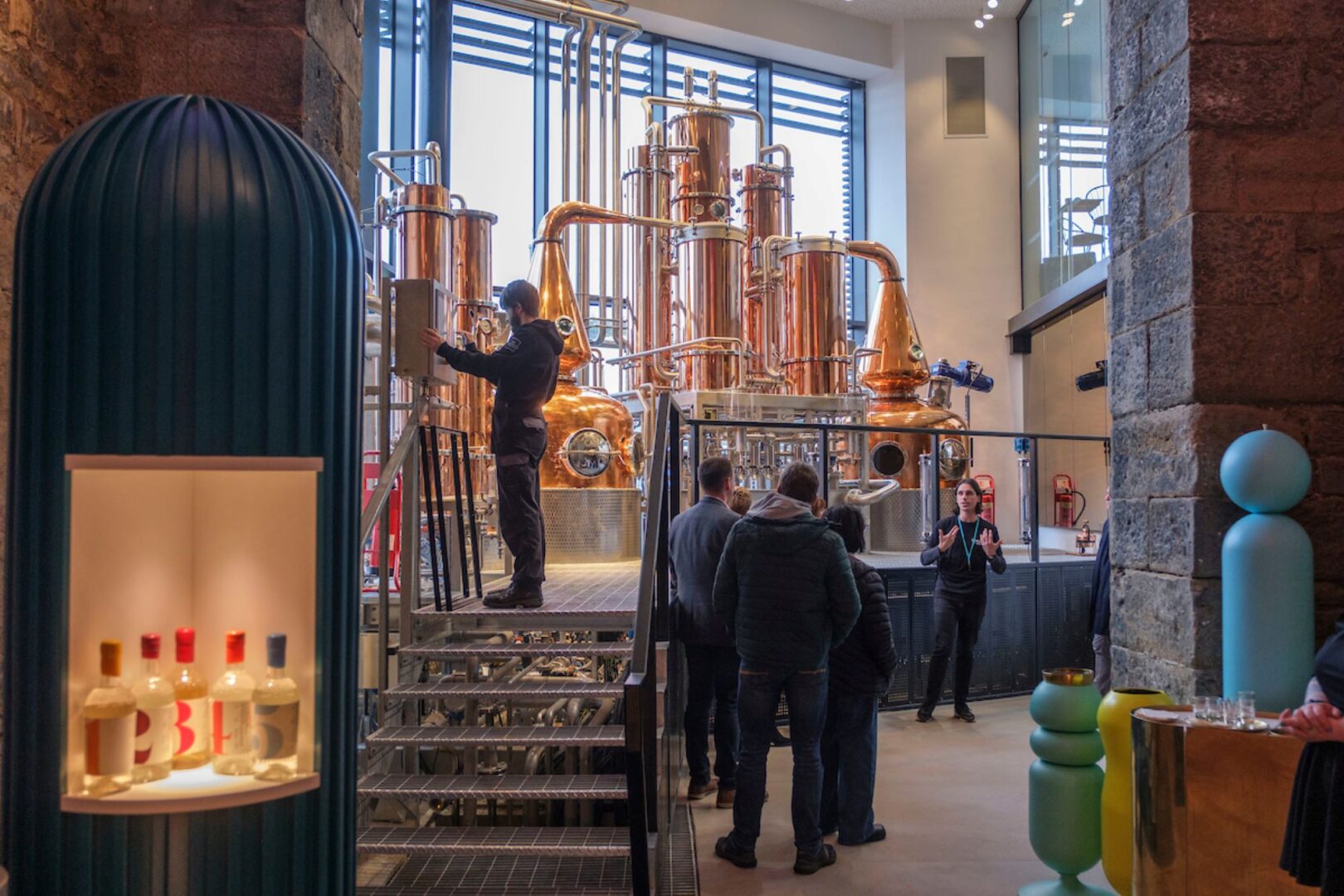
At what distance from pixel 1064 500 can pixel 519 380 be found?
1032 centimetres

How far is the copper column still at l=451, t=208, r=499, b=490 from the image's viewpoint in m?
8.31

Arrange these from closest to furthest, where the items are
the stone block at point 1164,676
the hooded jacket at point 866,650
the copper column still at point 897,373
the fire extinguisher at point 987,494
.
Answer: the stone block at point 1164,676, the hooded jacket at point 866,650, the copper column still at point 897,373, the fire extinguisher at point 987,494

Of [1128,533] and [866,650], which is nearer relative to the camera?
[1128,533]

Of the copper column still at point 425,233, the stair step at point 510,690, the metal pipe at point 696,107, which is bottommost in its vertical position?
the stair step at point 510,690

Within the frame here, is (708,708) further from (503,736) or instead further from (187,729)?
(187,729)

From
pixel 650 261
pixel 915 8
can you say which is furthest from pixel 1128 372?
pixel 915 8

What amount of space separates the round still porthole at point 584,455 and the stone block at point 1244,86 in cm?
503

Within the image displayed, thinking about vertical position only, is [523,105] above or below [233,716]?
above

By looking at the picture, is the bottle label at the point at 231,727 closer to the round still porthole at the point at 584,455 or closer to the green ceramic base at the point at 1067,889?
the green ceramic base at the point at 1067,889

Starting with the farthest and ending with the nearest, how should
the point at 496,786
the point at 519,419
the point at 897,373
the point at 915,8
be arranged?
the point at 915,8
the point at 897,373
the point at 519,419
the point at 496,786

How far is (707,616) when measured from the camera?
4844mm

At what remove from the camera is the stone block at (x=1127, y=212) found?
3.63 metres

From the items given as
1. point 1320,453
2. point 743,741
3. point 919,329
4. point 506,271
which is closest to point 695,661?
point 743,741

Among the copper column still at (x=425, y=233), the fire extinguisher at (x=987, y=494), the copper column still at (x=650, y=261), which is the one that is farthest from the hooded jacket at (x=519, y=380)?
the fire extinguisher at (x=987, y=494)
